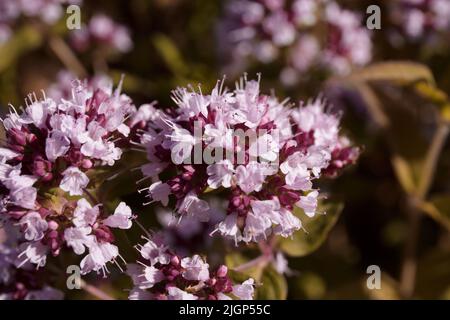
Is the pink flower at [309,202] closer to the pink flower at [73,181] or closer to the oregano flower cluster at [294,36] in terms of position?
the pink flower at [73,181]

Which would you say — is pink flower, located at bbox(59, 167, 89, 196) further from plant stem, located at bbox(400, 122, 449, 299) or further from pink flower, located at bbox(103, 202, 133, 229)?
plant stem, located at bbox(400, 122, 449, 299)

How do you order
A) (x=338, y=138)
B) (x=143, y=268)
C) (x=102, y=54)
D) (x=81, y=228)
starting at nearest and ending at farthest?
(x=81, y=228), (x=143, y=268), (x=338, y=138), (x=102, y=54)

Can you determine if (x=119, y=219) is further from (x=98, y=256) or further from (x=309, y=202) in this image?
(x=309, y=202)

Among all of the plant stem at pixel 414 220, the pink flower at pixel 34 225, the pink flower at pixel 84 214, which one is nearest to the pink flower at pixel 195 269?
the pink flower at pixel 84 214

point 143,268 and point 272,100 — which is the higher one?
point 272,100
